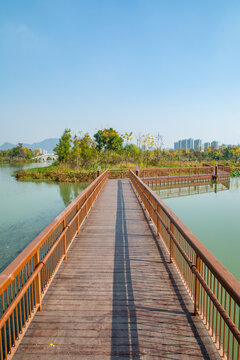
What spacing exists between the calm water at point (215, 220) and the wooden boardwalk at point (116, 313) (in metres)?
3.36

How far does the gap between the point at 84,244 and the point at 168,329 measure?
3073mm

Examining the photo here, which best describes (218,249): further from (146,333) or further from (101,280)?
(146,333)

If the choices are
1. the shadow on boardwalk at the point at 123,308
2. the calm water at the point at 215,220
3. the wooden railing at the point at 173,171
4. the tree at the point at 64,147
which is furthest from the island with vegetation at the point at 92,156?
the shadow on boardwalk at the point at 123,308

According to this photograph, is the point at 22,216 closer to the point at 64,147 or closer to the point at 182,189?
the point at 182,189

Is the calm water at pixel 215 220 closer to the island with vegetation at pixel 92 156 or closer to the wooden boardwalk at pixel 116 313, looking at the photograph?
the wooden boardwalk at pixel 116 313

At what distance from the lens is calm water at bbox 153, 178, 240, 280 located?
7.22m

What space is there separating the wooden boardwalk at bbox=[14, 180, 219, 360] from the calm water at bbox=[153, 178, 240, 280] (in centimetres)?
336

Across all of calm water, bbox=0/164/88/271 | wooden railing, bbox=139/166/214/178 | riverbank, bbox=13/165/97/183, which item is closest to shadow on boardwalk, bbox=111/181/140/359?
calm water, bbox=0/164/88/271

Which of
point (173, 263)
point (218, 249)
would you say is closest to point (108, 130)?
point (218, 249)

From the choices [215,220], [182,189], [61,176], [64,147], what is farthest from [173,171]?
[64,147]

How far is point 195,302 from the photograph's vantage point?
2.72m

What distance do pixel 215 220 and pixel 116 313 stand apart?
30.5 ft

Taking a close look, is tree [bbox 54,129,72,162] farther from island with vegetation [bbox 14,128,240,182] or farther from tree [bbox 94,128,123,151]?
tree [bbox 94,128,123,151]

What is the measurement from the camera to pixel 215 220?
35.8 feet
